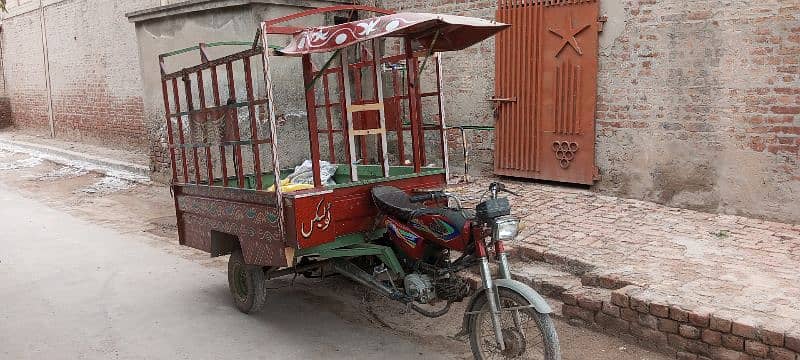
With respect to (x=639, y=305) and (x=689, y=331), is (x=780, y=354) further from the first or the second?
(x=639, y=305)

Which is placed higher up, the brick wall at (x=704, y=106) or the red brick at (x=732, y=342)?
the brick wall at (x=704, y=106)

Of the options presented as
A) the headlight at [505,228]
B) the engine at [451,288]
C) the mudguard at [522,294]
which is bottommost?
the engine at [451,288]

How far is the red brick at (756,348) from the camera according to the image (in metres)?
3.64

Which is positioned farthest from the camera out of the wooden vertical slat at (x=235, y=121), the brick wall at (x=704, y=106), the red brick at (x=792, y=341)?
the brick wall at (x=704, y=106)

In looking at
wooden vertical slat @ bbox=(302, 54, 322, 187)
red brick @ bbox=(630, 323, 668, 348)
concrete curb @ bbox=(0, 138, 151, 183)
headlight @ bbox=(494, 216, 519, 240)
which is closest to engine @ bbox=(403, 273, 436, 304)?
headlight @ bbox=(494, 216, 519, 240)

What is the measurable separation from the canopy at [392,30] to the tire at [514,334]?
1669 mm

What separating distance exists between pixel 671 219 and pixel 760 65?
173 centimetres

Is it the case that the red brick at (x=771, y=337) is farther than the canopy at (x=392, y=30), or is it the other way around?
the canopy at (x=392, y=30)

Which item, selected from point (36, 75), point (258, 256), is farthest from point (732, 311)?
point (36, 75)

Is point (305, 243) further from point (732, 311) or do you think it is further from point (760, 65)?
point (760, 65)

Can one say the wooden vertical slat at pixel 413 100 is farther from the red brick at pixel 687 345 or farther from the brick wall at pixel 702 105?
the brick wall at pixel 702 105

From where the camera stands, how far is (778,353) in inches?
141

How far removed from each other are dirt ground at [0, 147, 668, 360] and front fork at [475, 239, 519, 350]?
2.05 ft

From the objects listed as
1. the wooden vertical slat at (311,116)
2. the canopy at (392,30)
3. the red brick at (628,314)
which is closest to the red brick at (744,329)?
the red brick at (628,314)
